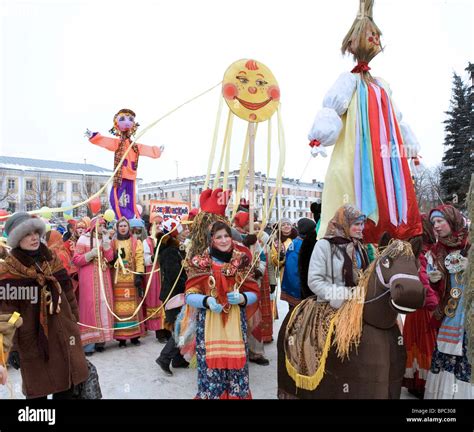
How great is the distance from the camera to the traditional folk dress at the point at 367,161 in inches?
145

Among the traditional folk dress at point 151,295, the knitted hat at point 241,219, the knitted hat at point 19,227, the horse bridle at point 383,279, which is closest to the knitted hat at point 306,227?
the knitted hat at point 241,219

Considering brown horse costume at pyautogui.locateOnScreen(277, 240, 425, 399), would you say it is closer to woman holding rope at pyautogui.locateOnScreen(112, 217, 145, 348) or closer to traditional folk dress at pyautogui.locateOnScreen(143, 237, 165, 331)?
woman holding rope at pyautogui.locateOnScreen(112, 217, 145, 348)

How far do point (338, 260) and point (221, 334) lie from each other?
1.13m

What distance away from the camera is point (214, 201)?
13.1 ft

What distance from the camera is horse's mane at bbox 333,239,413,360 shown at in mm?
2799

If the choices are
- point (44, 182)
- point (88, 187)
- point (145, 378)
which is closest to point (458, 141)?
point (145, 378)

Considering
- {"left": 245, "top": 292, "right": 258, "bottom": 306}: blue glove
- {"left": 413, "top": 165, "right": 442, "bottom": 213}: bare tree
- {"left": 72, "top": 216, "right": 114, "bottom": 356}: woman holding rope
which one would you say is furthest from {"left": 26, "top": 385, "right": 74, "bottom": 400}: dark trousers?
{"left": 413, "top": 165, "right": 442, "bottom": 213}: bare tree

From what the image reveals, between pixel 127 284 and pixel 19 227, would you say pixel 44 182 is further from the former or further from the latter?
pixel 19 227

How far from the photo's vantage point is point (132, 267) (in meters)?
5.85

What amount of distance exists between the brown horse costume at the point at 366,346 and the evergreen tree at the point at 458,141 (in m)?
15.7

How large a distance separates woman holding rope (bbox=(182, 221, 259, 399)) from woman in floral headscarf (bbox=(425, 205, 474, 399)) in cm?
150
